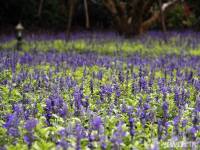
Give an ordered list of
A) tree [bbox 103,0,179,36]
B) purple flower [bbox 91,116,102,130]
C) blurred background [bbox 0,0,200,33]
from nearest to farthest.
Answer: purple flower [bbox 91,116,102,130]
tree [bbox 103,0,179,36]
blurred background [bbox 0,0,200,33]

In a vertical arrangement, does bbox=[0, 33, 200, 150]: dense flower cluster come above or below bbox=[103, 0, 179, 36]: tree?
below

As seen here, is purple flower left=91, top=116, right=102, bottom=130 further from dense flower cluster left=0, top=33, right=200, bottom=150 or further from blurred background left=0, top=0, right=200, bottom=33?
blurred background left=0, top=0, right=200, bottom=33

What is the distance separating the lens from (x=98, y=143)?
3840 mm

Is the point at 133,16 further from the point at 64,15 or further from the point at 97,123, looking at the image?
the point at 97,123

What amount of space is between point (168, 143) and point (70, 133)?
0.78m

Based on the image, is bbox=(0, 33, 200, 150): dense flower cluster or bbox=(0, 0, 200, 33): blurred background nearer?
bbox=(0, 33, 200, 150): dense flower cluster

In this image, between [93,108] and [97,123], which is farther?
[93,108]

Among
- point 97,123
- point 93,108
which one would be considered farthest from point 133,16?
point 97,123

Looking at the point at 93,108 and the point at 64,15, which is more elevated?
the point at 64,15

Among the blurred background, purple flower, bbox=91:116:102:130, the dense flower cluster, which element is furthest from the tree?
purple flower, bbox=91:116:102:130

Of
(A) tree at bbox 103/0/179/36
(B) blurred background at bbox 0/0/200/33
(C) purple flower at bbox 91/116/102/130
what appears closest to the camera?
(C) purple flower at bbox 91/116/102/130

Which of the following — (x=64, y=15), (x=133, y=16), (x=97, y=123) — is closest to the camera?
(x=97, y=123)

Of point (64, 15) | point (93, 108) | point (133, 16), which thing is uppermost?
point (64, 15)

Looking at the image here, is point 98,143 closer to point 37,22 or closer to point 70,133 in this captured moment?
point 70,133
